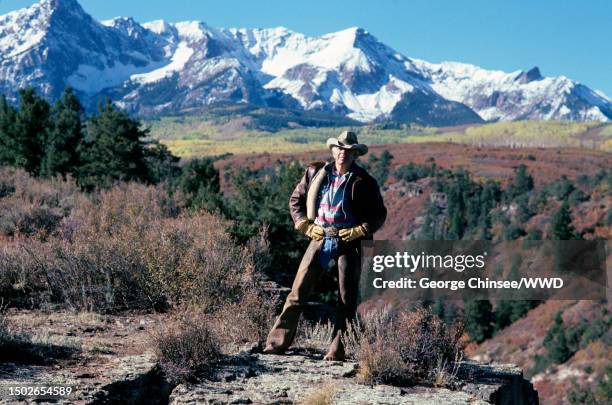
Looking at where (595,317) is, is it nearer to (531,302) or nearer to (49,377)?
(531,302)

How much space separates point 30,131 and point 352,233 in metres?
33.5

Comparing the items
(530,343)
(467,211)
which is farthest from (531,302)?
(467,211)

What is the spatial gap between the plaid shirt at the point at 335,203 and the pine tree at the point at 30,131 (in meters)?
31.5

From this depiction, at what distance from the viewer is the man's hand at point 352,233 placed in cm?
638

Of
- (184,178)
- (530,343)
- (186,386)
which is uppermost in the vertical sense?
(184,178)

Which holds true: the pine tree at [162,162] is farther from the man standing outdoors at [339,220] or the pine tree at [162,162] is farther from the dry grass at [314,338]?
the man standing outdoors at [339,220]

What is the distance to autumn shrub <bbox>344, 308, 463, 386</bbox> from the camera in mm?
6035

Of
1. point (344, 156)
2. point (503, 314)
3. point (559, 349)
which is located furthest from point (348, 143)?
point (503, 314)

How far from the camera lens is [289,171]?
33.9 m

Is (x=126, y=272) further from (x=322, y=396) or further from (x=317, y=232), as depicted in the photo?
(x=322, y=396)

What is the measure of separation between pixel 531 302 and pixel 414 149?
273 ft

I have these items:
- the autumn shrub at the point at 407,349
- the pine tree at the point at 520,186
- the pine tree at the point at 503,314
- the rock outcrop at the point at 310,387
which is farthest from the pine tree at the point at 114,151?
the pine tree at the point at 520,186

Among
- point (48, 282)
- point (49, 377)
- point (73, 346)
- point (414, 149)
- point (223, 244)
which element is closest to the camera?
point (49, 377)

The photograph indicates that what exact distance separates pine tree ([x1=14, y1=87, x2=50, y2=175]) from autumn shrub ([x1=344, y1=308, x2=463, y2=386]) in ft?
105
